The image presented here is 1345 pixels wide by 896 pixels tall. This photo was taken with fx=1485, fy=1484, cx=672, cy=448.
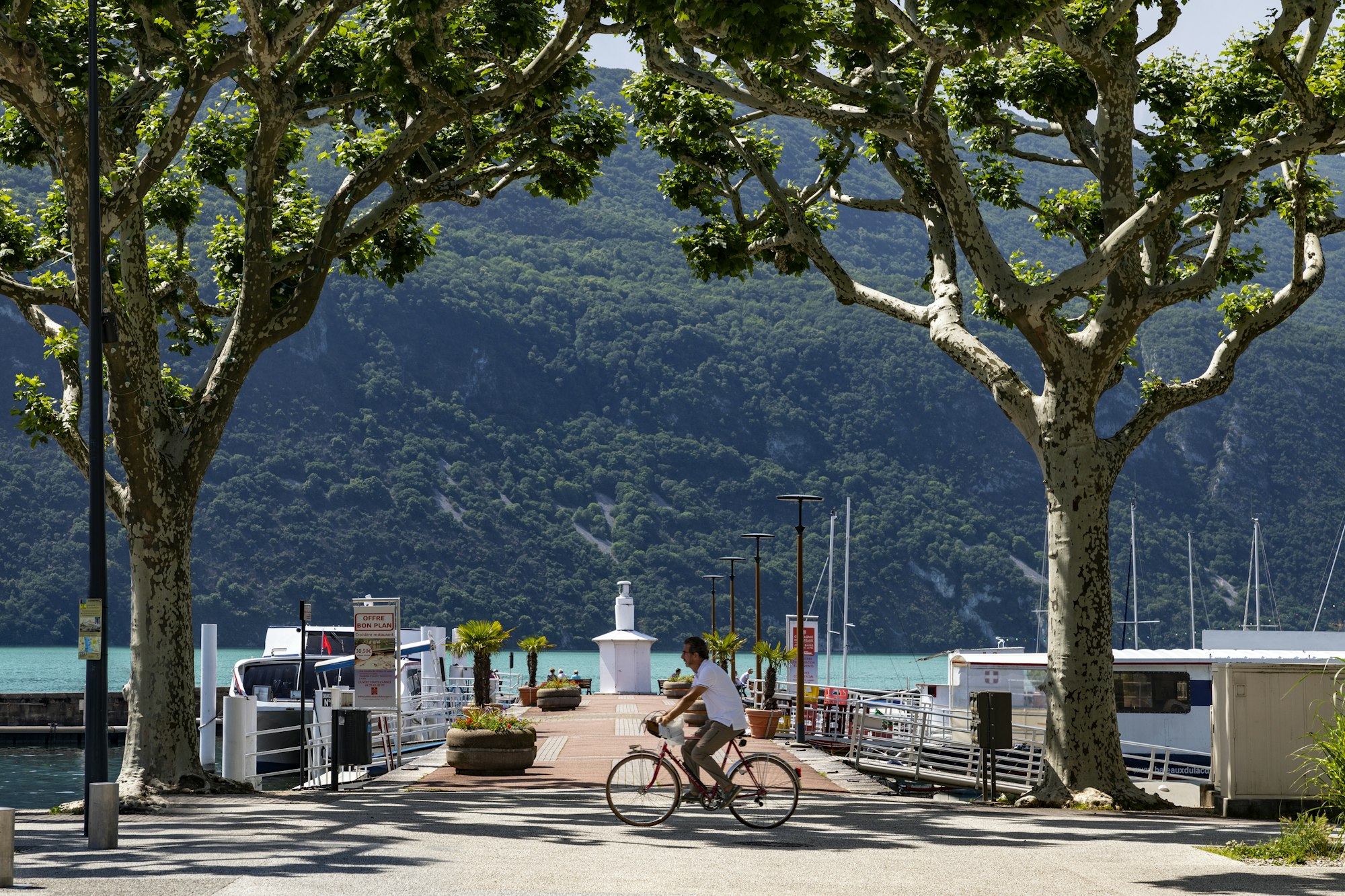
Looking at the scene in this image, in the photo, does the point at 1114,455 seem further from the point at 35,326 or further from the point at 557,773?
the point at 35,326

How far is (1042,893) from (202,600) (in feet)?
491

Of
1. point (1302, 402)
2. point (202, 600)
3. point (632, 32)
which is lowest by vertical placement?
point (202, 600)

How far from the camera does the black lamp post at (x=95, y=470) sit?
1312 centimetres

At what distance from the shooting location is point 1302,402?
189 m

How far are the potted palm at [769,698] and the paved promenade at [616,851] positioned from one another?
11151mm

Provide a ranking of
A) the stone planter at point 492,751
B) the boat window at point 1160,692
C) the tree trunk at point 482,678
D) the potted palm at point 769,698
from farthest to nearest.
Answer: the tree trunk at point 482,678 < the boat window at point 1160,692 < the potted palm at point 769,698 < the stone planter at point 492,751

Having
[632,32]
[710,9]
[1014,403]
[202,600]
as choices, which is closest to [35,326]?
[632,32]

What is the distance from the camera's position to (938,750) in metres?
30.8

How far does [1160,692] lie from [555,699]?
15323mm

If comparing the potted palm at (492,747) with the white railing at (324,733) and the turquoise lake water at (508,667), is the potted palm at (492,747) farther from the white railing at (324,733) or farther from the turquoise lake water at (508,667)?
the turquoise lake water at (508,667)

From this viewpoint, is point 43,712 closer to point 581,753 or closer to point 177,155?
point 581,753

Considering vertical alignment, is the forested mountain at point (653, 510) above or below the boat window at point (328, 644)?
above

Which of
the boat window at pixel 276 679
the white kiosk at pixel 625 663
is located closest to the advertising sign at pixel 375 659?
the boat window at pixel 276 679

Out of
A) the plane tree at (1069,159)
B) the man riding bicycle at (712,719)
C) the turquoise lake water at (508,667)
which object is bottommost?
the turquoise lake water at (508,667)
